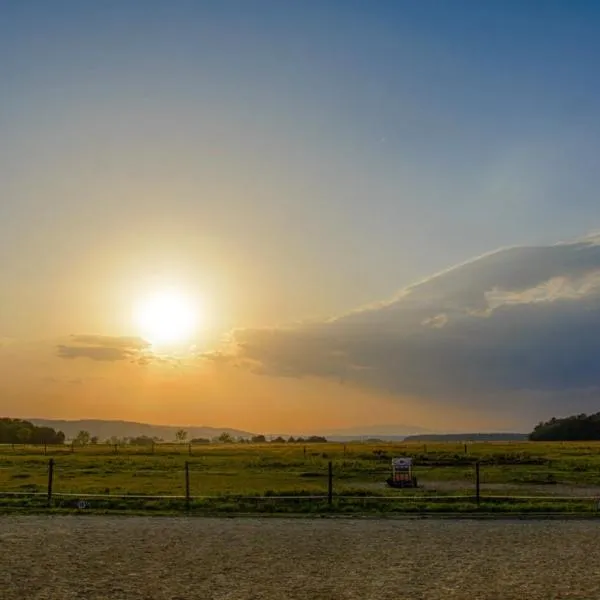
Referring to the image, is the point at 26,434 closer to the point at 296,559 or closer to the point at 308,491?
the point at 308,491

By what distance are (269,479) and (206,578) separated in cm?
3161

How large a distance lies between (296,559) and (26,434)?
15601cm

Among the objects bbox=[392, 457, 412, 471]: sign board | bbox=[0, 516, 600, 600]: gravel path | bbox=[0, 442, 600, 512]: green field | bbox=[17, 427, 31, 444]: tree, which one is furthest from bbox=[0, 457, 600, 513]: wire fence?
bbox=[17, 427, 31, 444]: tree

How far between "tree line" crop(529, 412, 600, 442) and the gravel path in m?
162

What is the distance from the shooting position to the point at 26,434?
15750cm

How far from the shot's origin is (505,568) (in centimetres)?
1406

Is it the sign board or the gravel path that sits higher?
the sign board

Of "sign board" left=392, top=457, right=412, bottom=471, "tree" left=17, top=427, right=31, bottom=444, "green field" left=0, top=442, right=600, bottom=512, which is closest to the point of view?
"green field" left=0, top=442, right=600, bottom=512

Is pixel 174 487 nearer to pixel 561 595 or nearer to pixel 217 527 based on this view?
pixel 217 527

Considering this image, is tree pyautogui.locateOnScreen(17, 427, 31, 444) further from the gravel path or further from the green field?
the gravel path

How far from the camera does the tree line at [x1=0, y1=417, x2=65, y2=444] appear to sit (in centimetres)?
15650

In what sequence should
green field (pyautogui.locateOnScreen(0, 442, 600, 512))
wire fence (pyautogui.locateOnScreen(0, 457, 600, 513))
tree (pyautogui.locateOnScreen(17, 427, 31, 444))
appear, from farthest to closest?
tree (pyautogui.locateOnScreen(17, 427, 31, 444)), green field (pyautogui.locateOnScreen(0, 442, 600, 512)), wire fence (pyautogui.locateOnScreen(0, 457, 600, 513))

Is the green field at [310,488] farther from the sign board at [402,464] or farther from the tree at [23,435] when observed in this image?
the tree at [23,435]

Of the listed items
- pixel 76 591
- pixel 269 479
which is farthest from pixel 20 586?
pixel 269 479
